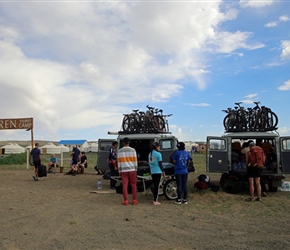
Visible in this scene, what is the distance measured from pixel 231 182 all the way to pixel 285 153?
1861mm

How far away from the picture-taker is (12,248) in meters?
5.21

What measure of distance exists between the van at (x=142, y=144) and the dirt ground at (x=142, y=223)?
226cm

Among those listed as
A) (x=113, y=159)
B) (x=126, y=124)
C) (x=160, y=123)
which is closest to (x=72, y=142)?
(x=160, y=123)

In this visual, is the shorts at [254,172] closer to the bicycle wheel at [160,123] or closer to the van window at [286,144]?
the van window at [286,144]

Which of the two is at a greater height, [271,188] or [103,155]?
[103,155]

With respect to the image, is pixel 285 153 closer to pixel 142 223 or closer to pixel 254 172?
pixel 254 172

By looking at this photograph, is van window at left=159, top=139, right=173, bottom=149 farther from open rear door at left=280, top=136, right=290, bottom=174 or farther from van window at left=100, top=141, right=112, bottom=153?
open rear door at left=280, top=136, right=290, bottom=174

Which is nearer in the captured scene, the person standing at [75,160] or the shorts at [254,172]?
the shorts at [254,172]

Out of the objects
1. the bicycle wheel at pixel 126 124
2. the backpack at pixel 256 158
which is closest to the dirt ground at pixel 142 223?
the backpack at pixel 256 158

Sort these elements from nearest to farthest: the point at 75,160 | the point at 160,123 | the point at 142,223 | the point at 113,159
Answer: the point at 142,223 → the point at 113,159 → the point at 160,123 → the point at 75,160

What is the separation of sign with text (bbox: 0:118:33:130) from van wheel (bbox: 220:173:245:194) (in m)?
16.3

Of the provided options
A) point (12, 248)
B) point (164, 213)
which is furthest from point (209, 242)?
point (12, 248)

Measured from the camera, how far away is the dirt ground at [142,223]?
5.39m

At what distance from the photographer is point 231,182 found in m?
11.1
